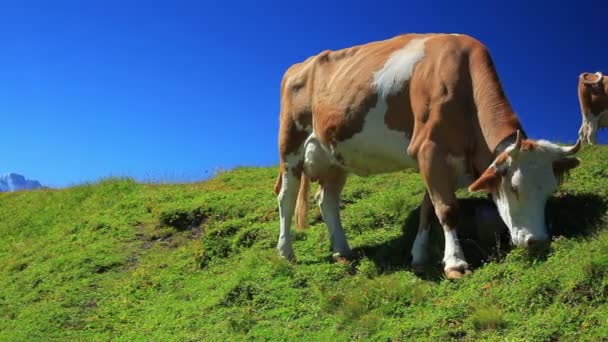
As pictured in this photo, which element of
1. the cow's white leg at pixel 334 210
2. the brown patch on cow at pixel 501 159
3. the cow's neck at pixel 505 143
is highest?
the cow's neck at pixel 505 143

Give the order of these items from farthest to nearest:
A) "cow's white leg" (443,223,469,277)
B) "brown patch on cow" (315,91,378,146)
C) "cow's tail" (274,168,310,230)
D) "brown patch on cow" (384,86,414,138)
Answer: "cow's tail" (274,168,310,230) → "brown patch on cow" (315,91,378,146) → "brown patch on cow" (384,86,414,138) → "cow's white leg" (443,223,469,277)

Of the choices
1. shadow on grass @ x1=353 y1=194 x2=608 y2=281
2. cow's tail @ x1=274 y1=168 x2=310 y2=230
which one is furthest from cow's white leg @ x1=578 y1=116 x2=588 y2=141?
cow's tail @ x1=274 y1=168 x2=310 y2=230

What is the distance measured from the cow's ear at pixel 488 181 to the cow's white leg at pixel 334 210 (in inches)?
117

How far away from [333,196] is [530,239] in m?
4.17

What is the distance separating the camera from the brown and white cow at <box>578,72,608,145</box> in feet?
61.1

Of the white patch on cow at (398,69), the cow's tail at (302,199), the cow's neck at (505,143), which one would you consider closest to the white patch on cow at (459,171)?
the cow's neck at (505,143)

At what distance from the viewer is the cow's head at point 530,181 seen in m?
8.46

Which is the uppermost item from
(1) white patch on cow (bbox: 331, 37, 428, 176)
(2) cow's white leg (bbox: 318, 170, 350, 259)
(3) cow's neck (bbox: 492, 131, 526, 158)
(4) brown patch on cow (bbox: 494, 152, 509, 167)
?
(1) white patch on cow (bbox: 331, 37, 428, 176)

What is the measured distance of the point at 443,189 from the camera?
934 centimetres

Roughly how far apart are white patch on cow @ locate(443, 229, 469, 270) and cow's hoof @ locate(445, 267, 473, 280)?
4 cm

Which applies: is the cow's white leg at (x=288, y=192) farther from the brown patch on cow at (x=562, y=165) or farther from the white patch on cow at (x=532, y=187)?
the brown patch on cow at (x=562, y=165)

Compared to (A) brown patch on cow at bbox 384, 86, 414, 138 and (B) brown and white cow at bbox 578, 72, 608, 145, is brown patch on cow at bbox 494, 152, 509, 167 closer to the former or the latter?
(A) brown patch on cow at bbox 384, 86, 414, 138

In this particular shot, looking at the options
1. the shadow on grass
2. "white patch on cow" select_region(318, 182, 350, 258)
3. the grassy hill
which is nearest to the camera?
the grassy hill

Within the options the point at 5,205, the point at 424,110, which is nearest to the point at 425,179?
the point at 424,110
